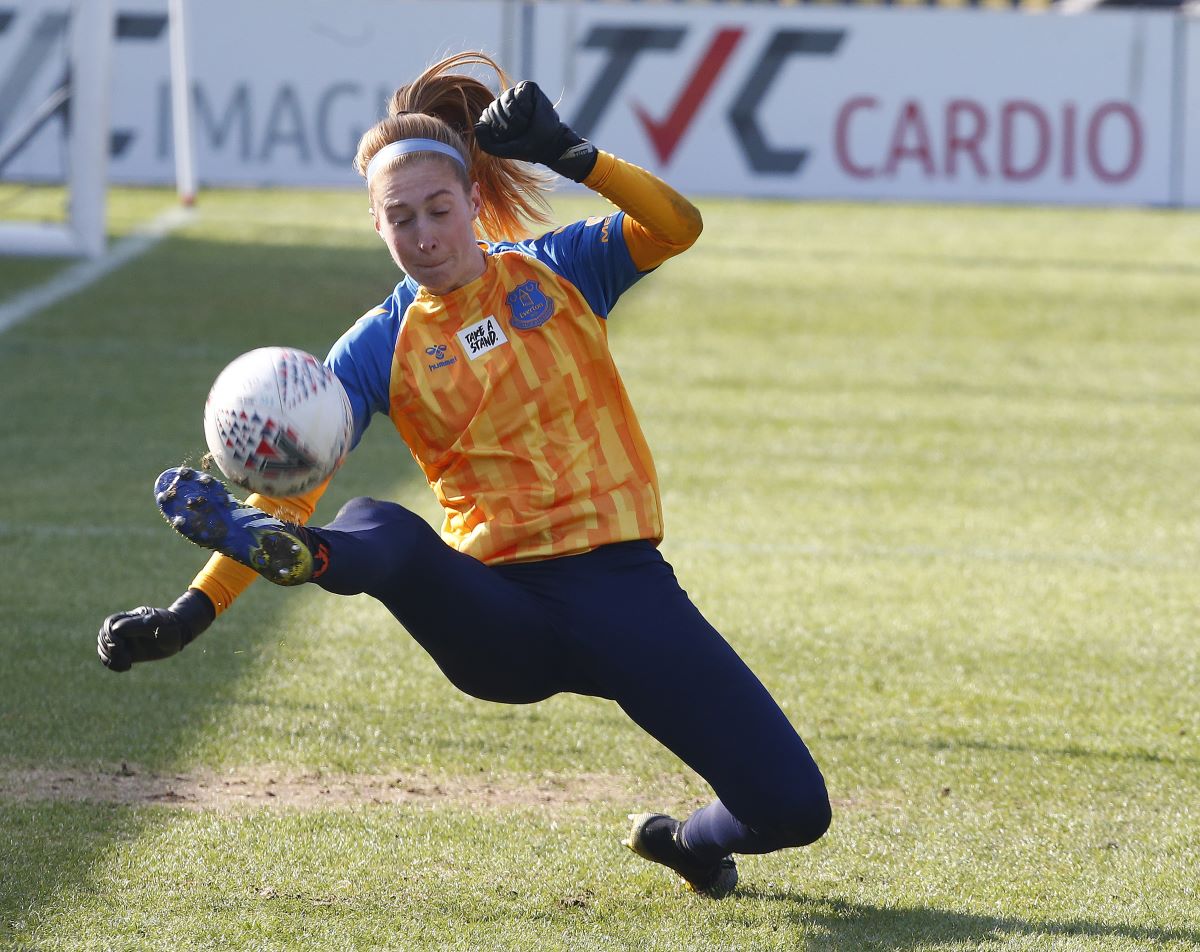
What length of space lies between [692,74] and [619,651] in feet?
41.9

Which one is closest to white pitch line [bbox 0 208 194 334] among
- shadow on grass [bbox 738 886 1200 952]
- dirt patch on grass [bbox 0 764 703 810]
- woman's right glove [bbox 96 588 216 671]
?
dirt patch on grass [bbox 0 764 703 810]

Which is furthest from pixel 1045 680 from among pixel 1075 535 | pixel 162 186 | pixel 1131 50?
pixel 162 186

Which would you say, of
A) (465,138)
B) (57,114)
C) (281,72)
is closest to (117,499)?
(465,138)

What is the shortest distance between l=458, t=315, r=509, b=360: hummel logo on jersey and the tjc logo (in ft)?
39.9

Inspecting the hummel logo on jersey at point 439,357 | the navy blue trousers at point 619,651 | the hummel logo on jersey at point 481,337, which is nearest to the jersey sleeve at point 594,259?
the hummel logo on jersey at point 481,337

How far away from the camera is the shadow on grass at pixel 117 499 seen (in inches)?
186

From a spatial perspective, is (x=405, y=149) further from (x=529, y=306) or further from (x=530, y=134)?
(x=529, y=306)

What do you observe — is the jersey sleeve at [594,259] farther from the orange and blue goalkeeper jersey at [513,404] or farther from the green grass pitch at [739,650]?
the green grass pitch at [739,650]

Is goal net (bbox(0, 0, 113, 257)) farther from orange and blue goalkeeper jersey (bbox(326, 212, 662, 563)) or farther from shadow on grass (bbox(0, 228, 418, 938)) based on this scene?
orange and blue goalkeeper jersey (bbox(326, 212, 662, 563))

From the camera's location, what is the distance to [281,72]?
1574 centimetres

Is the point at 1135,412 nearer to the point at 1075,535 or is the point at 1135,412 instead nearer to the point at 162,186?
the point at 1075,535

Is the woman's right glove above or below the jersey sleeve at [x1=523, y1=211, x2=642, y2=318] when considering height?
below

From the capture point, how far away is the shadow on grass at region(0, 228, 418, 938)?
473cm

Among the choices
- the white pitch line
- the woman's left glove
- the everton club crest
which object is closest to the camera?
the woman's left glove
